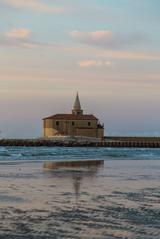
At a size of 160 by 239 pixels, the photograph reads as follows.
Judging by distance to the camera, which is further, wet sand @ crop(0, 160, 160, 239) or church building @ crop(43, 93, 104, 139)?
church building @ crop(43, 93, 104, 139)

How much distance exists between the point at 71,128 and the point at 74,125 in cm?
104

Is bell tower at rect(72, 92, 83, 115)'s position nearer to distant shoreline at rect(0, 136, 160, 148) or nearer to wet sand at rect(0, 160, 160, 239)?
distant shoreline at rect(0, 136, 160, 148)

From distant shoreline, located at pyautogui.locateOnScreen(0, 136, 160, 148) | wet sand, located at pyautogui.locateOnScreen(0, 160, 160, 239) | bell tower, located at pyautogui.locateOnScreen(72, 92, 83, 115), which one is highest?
bell tower, located at pyautogui.locateOnScreen(72, 92, 83, 115)

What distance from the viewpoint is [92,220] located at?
11.0 metres

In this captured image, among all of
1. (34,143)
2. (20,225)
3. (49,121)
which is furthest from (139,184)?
(49,121)

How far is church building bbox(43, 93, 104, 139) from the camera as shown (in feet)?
401

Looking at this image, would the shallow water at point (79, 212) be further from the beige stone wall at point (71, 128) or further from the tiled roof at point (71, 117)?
the tiled roof at point (71, 117)

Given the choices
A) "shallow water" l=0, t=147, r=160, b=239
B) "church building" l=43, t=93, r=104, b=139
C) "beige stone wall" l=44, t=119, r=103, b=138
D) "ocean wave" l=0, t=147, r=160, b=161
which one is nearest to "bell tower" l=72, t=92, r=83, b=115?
"church building" l=43, t=93, r=104, b=139

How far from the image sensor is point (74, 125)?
122 metres

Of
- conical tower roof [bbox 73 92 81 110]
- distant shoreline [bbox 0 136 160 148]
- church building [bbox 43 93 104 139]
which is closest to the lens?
distant shoreline [bbox 0 136 160 148]

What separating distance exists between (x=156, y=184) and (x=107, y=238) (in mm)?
11068

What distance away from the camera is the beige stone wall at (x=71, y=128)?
122250mm

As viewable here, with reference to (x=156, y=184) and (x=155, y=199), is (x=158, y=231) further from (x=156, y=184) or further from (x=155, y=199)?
(x=156, y=184)

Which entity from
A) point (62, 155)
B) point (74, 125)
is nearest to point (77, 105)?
point (74, 125)
